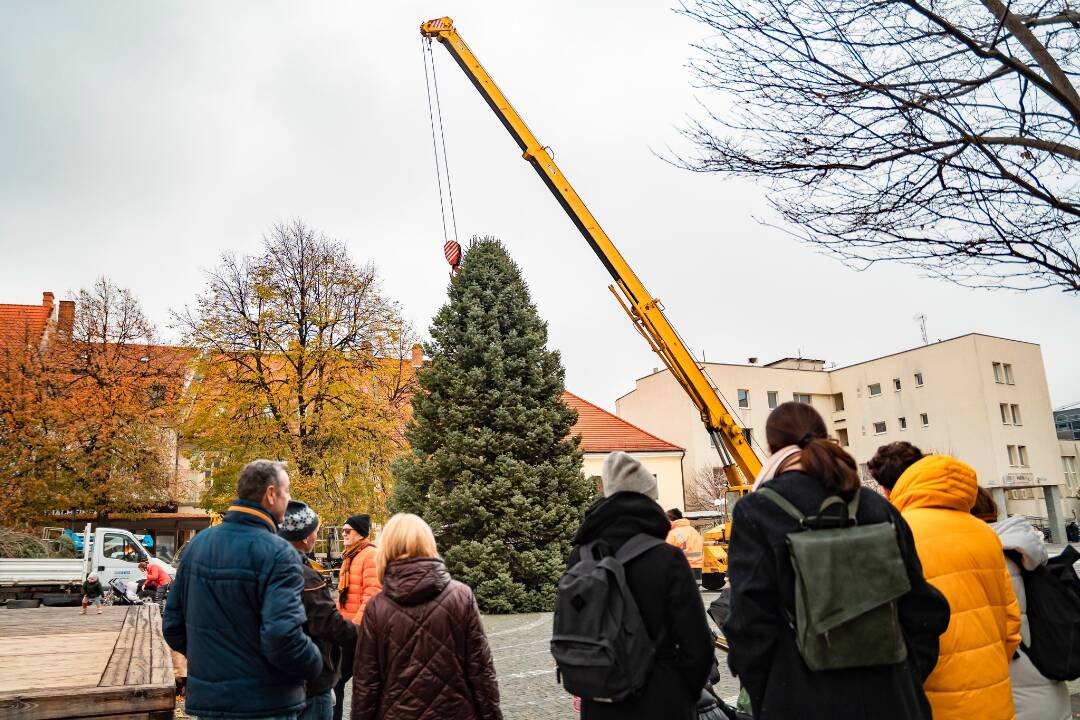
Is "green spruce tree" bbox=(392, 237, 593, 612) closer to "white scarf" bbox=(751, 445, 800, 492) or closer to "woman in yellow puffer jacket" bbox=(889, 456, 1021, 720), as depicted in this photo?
"woman in yellow puffer jacket" bbox=(889, 456, 1021, 720)

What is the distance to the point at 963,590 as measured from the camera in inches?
126

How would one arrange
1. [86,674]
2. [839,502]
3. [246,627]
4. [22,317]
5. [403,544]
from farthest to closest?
1. [22,317]
2. [86,674]
3. [403,544]
4. [246,627]
5. [839,502]

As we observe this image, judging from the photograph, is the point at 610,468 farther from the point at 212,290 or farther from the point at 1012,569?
the point at 212,290

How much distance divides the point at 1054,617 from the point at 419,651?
3044 mm

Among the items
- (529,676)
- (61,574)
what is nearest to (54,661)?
(529,676)

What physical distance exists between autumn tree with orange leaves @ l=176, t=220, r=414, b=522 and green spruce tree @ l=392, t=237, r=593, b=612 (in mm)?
6334

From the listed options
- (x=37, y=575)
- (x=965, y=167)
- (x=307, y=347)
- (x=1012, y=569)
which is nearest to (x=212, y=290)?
(x=307, y=347)

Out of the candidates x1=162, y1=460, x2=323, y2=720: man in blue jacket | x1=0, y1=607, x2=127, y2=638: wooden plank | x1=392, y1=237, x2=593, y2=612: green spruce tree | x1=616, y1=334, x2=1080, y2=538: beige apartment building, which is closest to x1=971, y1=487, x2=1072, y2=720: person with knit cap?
x1=162, y1=460, x2=323, y2=720: man in blue jacket

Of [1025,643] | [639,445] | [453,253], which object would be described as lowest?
[1025,643]

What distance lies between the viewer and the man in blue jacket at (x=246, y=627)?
357 cm

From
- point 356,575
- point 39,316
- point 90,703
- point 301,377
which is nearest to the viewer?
point 90,703

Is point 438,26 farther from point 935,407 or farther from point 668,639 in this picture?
point 935,407

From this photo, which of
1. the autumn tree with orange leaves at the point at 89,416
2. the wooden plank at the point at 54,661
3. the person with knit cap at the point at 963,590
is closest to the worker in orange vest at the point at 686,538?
the wooden plank at the point at 54,661

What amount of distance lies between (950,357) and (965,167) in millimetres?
50813
